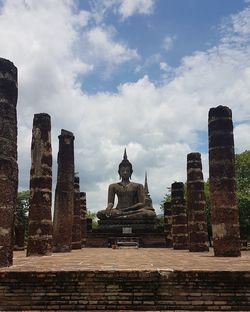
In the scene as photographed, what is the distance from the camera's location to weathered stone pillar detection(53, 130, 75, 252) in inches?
646

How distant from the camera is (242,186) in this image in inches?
1328

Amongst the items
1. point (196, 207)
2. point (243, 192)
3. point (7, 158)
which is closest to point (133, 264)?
point (7, 158)

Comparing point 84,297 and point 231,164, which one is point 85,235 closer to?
point 231,164

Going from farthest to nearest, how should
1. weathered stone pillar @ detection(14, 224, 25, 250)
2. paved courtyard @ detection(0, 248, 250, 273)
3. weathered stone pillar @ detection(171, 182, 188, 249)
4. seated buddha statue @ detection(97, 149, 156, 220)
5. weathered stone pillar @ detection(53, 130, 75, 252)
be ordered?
seated buddha statue @ detection(97, 149, 156, 220), weathered stone pillar @ detection(14, 224, 25, 250), weathered stone pillar @ detection(171, 182, 188, 249), weathered stone pillar @ detection(53, 130, 75, 252), paved courtyard @ detection(0, 248, 250, 273)

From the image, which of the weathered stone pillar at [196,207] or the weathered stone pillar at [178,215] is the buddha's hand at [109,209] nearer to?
the weathered stone pillar at [178,215]

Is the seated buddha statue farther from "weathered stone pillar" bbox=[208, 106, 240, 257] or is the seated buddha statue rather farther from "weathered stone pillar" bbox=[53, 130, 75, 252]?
"weathered stone pillar" bbox=[208, 106, 240, 257]

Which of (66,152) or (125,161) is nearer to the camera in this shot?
(66,152)

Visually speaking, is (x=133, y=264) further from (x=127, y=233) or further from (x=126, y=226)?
(x=126, y=226)

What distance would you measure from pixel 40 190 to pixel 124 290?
7283mm

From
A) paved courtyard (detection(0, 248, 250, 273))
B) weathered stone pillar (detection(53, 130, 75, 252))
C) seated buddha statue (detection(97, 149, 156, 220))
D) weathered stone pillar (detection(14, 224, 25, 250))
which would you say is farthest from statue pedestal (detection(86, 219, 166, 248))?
paved courtyard (detection(0, 248, 250, 273))

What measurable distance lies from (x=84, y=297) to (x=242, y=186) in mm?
28746

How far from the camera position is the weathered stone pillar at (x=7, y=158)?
28.6 feet

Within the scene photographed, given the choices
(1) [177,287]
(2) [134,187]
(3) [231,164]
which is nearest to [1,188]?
(1) [177,287]

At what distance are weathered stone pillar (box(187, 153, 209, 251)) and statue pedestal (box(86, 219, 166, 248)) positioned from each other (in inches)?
264
